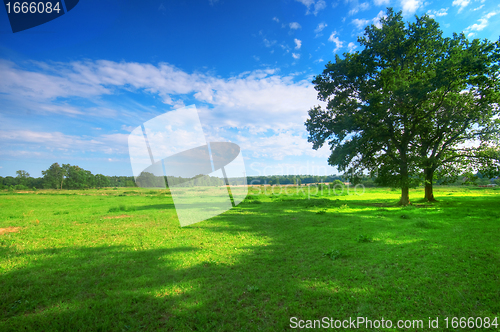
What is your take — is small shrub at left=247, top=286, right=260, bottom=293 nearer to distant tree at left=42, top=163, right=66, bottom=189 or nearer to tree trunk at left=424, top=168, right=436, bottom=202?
tree trunk at left=424, top=168, right=436, bottom=202

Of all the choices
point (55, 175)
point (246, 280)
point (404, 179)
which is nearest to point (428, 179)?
point (404, 179)

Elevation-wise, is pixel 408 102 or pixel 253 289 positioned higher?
pixel 408 102

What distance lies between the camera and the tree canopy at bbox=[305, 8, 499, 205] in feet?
68.2

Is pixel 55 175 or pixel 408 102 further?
pixel 55 175

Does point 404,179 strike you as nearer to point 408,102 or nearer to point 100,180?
point 408,102

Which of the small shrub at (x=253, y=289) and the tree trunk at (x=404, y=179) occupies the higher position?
the tree trunk at (x=404, y=179)

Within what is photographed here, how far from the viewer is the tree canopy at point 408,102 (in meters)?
20.8

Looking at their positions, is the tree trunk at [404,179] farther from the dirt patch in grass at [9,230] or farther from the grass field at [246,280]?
the dirt patch in grass at [9,230]

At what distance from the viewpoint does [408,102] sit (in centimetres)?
2044

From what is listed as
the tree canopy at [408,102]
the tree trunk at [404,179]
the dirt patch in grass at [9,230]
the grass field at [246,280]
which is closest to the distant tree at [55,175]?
the dirt patch in grass at [9,230]

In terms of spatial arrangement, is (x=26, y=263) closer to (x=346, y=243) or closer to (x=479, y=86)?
(x=346, y=243)

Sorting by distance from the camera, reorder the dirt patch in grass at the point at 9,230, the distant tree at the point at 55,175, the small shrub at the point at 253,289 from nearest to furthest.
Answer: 1. the small shrub at the point at 253,289
2. the dirt patch in grass at the point at 9,230
3. the distant tree at the point at 55,175

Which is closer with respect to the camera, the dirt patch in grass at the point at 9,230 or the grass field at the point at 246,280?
the grass field at the point at 246,280

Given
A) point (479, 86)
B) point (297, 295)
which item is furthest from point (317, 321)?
point (479, 86)
